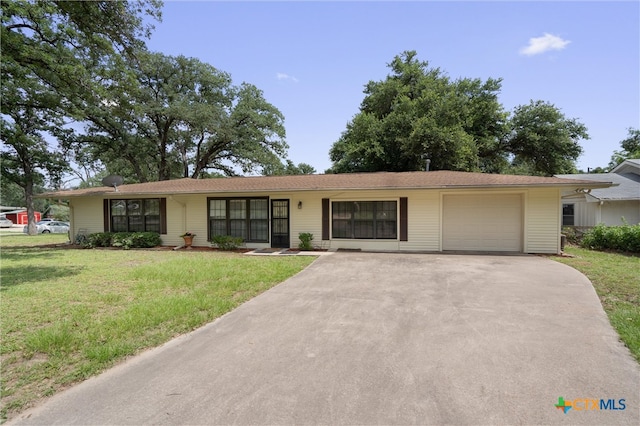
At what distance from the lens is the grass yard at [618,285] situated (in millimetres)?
3769

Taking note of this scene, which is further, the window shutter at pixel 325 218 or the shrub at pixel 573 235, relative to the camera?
the shrub at pixel 573 235

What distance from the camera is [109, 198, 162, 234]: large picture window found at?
521 inches

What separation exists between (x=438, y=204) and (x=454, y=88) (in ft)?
52.0

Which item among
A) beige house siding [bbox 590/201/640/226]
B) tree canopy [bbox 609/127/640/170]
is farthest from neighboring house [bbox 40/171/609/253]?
tree canopy [bbox 609/127/640/170]

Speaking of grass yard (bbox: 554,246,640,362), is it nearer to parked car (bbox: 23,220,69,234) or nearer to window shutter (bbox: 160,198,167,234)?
window shutter (bbox: 160,198,167,234)

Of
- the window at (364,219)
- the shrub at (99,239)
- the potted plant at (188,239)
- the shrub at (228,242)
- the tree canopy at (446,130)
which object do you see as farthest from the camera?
the tree canopy at (446,130)

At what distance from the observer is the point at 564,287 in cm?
586

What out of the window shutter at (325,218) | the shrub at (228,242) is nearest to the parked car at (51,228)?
the shrub at (228,242)

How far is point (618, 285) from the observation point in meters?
5.92

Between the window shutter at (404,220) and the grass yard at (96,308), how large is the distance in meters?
4.02

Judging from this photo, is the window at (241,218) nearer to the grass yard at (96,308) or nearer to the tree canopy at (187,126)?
the grass yard at (96,308)

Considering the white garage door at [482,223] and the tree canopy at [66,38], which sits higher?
the tree canopy at [66,38]

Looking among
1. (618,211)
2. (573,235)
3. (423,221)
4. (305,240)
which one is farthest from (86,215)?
(618,211)

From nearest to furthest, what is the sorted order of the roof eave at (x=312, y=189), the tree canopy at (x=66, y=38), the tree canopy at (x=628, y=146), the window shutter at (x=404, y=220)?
the tree canopy at (x=66, y=38) < the roof eave at (x=312, y=189) < the window shutter at (x=404, y=220) < the tree canopy at (x=628, y=146)
